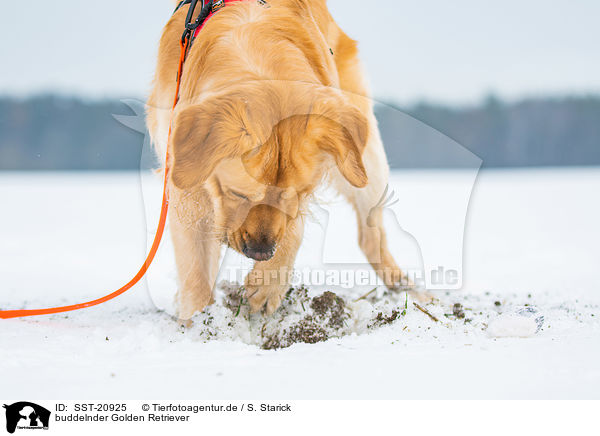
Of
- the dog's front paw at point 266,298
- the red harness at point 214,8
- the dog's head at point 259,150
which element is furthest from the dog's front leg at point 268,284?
the red harness at point 214,8

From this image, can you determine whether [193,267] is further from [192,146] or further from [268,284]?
[192,146]

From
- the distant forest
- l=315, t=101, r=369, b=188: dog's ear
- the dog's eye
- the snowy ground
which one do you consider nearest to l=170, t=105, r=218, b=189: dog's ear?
the dog's eye

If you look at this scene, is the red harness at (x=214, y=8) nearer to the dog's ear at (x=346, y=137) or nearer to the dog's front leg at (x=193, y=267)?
the dog's ear at (x=346, y=137)

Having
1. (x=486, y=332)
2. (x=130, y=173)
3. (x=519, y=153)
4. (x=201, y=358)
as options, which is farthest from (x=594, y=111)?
(x=201, y=358)

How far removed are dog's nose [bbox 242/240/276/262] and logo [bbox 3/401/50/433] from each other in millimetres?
962

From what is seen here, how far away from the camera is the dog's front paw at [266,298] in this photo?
10.0 ft

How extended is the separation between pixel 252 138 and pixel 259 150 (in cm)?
6

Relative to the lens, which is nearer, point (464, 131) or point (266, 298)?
point (266, 298)

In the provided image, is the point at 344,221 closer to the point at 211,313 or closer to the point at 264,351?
the point at 211,313

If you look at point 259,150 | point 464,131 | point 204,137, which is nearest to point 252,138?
point 259,150

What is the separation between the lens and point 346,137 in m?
2.38

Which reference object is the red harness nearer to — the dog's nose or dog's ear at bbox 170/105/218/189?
dog's ear at bbox 170/105/218/189

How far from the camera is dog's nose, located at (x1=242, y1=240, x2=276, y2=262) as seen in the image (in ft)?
7.39

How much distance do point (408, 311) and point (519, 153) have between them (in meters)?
13.7
